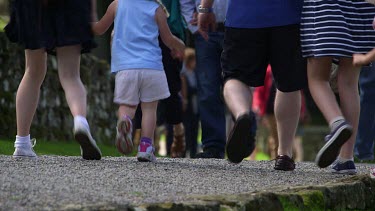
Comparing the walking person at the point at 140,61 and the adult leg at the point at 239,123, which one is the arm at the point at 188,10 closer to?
the walking person at the point at 140,61

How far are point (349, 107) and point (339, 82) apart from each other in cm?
17

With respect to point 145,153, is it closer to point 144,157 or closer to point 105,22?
point 144,157

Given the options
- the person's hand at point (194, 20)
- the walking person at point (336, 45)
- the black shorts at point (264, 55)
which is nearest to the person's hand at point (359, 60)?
the walking person at point (336, 45)

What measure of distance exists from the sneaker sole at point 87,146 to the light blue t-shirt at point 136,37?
2.46 feet

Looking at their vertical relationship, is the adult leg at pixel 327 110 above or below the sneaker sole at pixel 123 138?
above

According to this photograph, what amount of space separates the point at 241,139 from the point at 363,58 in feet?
2.79

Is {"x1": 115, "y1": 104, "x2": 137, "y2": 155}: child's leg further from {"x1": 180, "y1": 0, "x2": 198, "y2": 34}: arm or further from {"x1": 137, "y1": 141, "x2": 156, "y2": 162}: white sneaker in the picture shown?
{"x1": 180, "y1": 0, "x2": 198, "y2": 34}: arm

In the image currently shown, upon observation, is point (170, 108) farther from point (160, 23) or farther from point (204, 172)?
point (204, 172)

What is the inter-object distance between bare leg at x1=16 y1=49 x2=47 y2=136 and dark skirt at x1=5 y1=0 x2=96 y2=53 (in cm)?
9

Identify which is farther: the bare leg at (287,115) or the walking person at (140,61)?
the walking person at (140,61)

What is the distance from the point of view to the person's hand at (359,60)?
6.92 metres

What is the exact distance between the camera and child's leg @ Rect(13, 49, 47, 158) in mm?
7727

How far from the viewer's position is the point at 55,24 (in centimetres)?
762

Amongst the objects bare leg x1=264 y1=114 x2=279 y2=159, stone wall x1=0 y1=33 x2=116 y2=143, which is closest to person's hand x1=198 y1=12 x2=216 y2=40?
bare leg x1=264 y1=114 x2=279 y2=159
